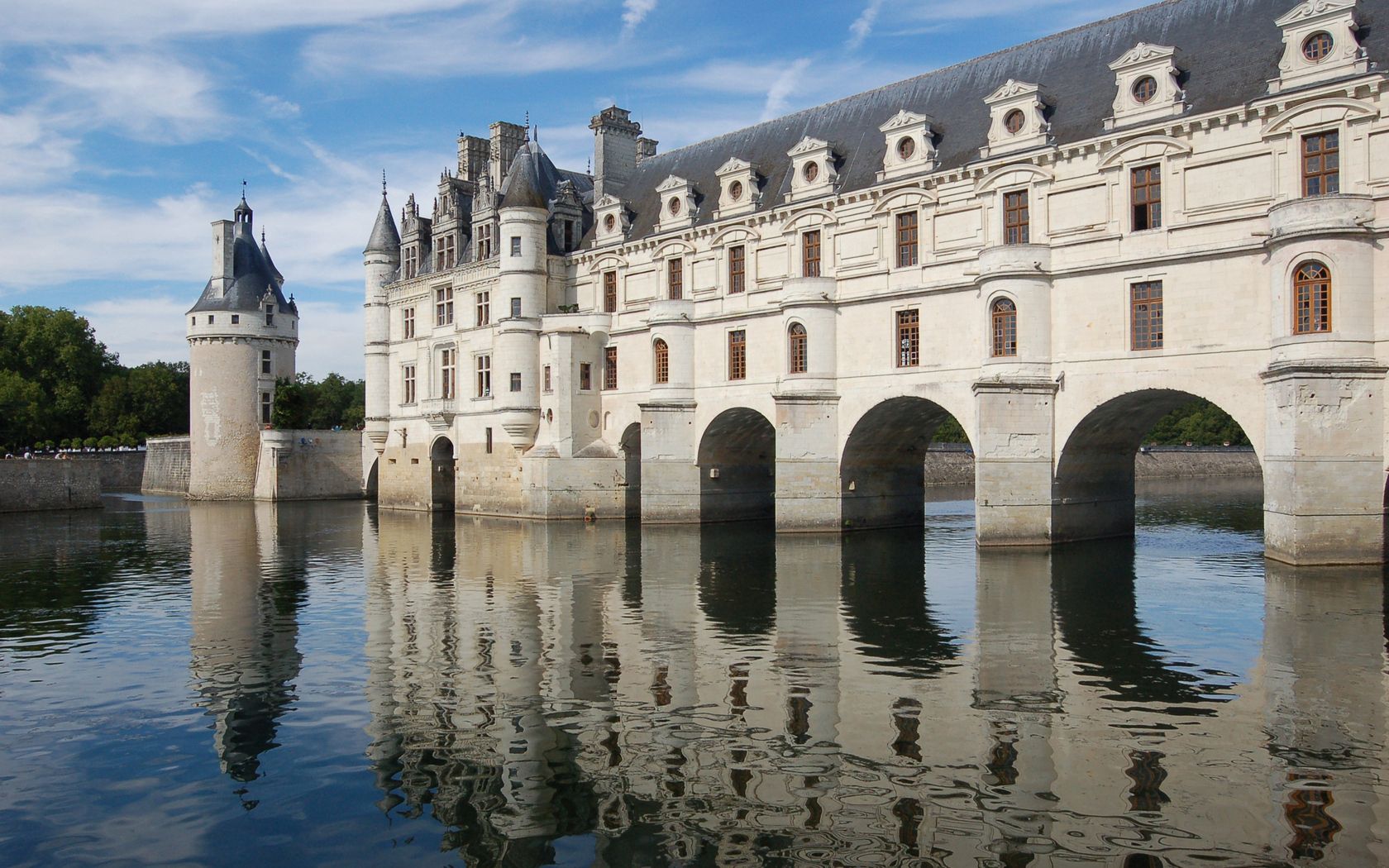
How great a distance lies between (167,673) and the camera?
637 inches

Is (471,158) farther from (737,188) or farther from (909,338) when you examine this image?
(909,338)

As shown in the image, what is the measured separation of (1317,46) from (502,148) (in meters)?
35.5

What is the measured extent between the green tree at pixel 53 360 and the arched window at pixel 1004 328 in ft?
247

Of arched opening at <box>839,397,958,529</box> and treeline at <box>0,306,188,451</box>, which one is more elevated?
treeline at <box>0,306,188,451</box>

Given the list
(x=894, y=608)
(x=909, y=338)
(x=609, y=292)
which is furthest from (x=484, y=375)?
(x=894, y=608)

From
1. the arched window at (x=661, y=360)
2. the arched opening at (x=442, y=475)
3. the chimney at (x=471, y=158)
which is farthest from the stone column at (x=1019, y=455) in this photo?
the chimney at (x=471, y=158)

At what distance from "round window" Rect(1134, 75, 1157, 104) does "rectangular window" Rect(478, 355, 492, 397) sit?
30283 mm

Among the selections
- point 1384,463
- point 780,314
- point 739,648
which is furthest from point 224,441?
point 1384,463

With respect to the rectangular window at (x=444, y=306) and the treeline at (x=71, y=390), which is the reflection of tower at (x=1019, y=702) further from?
the treeline at (x=71, y=390)

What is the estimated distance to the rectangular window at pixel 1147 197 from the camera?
92.1 ft

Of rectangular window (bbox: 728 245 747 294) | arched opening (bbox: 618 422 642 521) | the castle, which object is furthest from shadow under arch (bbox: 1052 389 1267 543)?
arched opening (bbox: 618 422 642 521)

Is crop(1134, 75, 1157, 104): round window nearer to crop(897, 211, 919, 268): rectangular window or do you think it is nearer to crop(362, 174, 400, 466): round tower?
crop(897, 211, 919, 268): rectangular window

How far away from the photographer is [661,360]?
41.8 metres

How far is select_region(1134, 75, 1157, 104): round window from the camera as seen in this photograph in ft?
92.8
